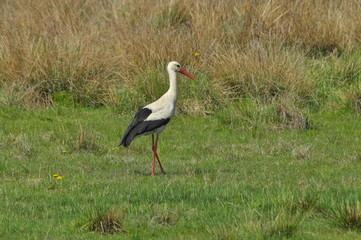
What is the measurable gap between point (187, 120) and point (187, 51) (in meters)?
2.25

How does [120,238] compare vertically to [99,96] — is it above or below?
above

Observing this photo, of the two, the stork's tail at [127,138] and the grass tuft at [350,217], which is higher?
the grass tuft at [350,217]

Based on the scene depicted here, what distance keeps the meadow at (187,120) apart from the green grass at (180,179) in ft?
0.07

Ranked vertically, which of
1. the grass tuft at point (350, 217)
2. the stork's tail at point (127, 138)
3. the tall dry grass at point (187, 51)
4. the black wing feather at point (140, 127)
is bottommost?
the tall dry grass at point (187, 51)

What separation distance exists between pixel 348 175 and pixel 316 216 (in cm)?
211

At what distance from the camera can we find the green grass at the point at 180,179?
651 cm

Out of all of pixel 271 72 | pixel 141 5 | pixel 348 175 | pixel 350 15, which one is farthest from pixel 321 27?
pixel 348 175

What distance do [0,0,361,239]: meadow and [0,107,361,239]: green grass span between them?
23 mm

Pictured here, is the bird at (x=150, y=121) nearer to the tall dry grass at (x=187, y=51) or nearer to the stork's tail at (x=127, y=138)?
the stork's tail at (x=127, y=138)

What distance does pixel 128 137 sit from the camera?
9.48m

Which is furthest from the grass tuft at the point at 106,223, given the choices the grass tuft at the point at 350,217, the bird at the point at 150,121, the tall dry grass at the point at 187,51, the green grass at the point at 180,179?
the tall dry grass at the point at 187,51

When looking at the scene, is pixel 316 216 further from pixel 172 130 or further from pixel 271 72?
pixel 271 72

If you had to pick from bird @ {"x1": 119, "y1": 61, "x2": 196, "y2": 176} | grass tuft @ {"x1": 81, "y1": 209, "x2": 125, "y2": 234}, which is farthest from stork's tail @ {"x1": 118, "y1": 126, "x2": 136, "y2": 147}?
grass tuft @ {"x1": 81, "y1": 209, "x2": 125, "y2": 234}

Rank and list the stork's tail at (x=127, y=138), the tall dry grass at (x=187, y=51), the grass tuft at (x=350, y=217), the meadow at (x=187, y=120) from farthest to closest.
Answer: the tall dry grass at (x=187, y=51)
the stork's tail at (x=127, y=138)
the meadow at (x=187, y=120)
the grass tuft at (x=350, y=217)
